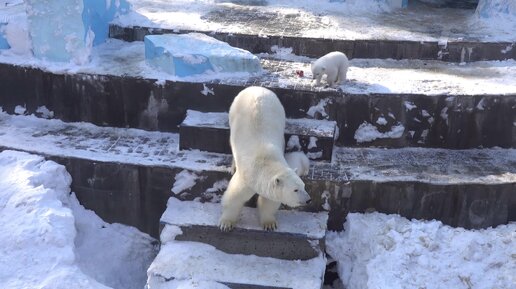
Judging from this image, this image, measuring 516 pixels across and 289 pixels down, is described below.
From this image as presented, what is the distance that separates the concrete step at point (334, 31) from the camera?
7.18 m

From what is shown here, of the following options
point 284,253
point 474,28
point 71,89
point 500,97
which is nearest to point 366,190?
point 284,253

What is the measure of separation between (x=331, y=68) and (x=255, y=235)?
7.02 feet

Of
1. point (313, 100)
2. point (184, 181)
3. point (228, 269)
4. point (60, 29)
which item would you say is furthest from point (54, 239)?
point (313, 100)

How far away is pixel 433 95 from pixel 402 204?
1371 mm

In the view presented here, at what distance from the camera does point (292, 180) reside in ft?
13.4

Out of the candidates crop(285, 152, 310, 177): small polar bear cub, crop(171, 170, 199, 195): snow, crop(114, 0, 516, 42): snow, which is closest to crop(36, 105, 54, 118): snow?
crop(114, 0, 516, 42): snow

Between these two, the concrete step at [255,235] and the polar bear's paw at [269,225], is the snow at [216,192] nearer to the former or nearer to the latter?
the concrete step at [255,235]

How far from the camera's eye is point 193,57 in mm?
6004

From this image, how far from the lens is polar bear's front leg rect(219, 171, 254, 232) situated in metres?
4.50

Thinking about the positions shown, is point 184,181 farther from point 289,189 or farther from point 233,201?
point 289,189

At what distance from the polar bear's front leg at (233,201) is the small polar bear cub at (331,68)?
1809 mm

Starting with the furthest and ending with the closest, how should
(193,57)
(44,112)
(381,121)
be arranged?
(44,112) → (193,57) → (381,121)

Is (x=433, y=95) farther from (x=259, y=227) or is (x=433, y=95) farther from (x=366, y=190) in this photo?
(x=259, y=227)

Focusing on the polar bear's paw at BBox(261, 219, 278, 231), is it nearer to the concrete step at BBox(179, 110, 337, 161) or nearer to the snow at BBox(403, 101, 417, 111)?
the concrete step at BBox(179, 110, 337, 161)
